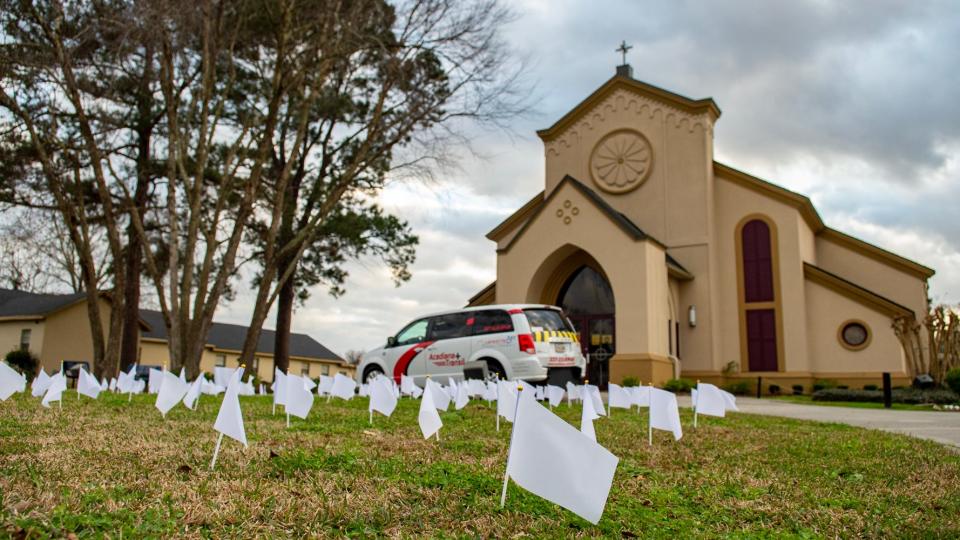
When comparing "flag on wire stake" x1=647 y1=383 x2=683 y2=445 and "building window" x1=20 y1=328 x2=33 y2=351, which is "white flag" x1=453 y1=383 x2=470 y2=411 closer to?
"flag on wire stake" x1=647 y1=383 x2=683 y2=445

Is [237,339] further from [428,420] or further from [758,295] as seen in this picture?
[428,420]

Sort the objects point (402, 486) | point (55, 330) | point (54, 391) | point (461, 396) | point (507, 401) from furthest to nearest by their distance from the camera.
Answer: point (55, 330) < point (461, 396) < point (54, 391) < point (507, 401) < point (402, 486)

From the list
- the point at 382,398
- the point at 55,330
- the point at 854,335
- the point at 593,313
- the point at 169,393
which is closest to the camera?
the point at 169,393

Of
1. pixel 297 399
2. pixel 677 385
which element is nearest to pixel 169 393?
pixel 297 399

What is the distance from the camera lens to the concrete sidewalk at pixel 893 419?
933 cm

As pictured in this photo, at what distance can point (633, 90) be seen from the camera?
83.8 ft

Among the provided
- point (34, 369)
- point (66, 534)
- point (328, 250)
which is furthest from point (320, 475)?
point (34, 369)

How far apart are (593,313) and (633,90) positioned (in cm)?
826

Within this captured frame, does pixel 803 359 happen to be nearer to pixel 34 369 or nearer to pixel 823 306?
pixel 823 306

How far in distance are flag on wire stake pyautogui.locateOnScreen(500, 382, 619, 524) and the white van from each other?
9.65 m

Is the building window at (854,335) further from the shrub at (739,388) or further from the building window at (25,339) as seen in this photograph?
the building window at (25,339)

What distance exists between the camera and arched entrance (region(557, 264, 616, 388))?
74.3ft

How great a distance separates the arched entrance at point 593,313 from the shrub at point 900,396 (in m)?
6.23

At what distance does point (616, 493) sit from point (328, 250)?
67.0ft
